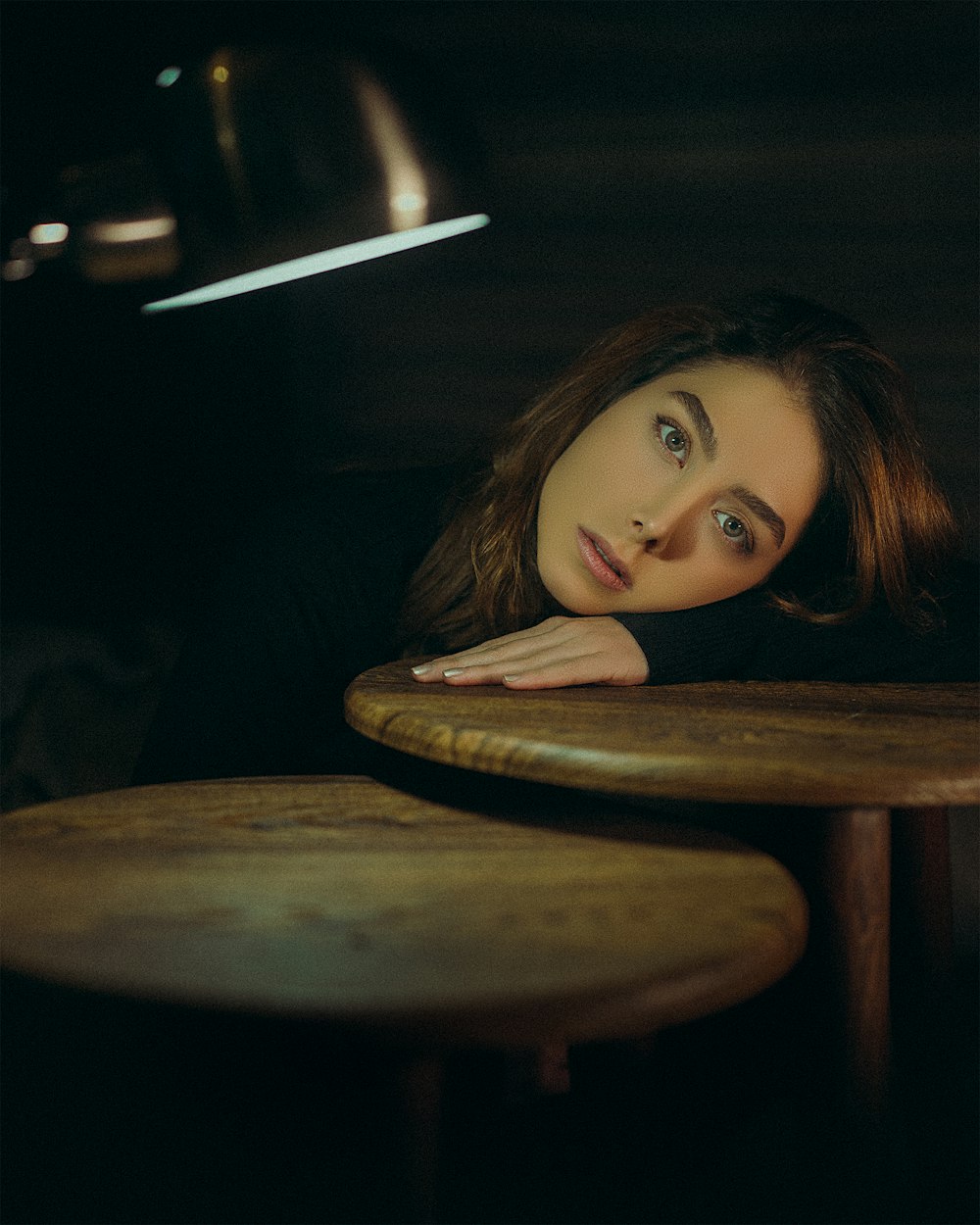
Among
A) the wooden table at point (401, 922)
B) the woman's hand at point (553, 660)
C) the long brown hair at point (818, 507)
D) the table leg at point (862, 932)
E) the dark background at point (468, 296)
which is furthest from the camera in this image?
the dark background at point (468, 296)

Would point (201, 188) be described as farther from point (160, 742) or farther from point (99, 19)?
point (99, 19)

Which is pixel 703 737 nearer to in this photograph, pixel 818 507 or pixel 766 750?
pixel 766 750

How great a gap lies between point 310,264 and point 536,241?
1076 millimetres

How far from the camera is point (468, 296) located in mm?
2135

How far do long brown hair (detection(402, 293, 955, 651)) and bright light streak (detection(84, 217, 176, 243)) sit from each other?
701mm

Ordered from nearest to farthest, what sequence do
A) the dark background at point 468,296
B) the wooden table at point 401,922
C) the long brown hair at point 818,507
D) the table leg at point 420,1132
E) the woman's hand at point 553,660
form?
the wooden table at point 401,922
the table leg at point 420,1132
the woman's hand at point 553,660
the long brown hair at point 818,507
the dark background at point 468,296

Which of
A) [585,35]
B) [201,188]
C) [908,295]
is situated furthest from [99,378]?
[908,295]

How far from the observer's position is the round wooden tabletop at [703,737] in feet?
3.25

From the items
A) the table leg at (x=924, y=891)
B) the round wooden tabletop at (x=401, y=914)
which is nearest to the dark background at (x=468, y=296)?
the table leg at (x=924, y=891)

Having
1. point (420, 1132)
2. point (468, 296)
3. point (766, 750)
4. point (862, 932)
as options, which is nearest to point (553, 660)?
point (766, 750)

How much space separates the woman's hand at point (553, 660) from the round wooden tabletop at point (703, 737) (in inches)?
0.8

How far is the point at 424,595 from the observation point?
1707 mm

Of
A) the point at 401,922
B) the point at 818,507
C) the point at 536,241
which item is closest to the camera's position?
the point at 401,922

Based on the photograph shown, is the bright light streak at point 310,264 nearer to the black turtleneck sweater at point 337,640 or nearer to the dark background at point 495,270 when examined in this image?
the black turtleneck sweater at point 337,640
